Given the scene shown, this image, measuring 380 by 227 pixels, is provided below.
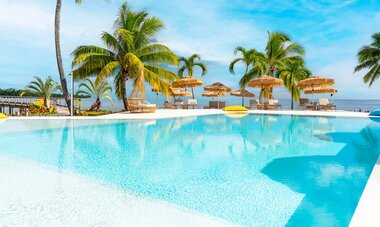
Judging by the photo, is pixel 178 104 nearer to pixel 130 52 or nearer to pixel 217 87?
pixel 217 87

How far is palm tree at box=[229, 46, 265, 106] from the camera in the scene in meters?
21.9

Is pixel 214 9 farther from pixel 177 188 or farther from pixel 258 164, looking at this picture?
pixel 177 188

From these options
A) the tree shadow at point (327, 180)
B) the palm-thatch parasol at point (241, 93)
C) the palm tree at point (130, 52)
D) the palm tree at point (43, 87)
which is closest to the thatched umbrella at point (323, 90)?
the palm-thatch parasol at point (241, 93)

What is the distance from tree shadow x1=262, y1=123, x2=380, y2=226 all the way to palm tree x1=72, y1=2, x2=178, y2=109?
11946mm

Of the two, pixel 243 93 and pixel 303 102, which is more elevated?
pixel 243 93

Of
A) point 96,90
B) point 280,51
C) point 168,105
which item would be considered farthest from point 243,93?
point 96,90

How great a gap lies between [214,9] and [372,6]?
36.8 feet

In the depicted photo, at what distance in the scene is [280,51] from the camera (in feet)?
76.6

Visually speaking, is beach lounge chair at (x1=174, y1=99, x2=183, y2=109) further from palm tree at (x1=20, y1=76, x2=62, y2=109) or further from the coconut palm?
palm tree at (x1=20, y1=76, x2=62, y2=109)

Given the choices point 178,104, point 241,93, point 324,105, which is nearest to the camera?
point 324,105

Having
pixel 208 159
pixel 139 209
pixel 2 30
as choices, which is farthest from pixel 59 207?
pixel 2 30

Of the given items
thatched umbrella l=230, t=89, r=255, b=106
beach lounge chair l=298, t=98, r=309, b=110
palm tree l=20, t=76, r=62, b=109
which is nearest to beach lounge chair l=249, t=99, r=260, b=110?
thatched umbrella l=230, t=89, r=255, b=106

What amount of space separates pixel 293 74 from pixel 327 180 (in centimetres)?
2057

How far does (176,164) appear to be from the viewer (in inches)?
198
